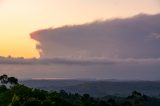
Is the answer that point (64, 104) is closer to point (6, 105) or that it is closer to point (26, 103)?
point (6, 105)

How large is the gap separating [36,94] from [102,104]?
47254mm

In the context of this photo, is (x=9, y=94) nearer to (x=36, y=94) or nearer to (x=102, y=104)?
(x=36, y=94)

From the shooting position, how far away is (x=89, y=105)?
161625 mm

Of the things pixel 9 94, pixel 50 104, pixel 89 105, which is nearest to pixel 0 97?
pixel 9 94

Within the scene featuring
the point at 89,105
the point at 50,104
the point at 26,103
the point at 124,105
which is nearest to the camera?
the point at 26,103

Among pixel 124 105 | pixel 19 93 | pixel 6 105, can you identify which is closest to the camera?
pixel 6 105

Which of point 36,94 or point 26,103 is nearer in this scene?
point 26,103

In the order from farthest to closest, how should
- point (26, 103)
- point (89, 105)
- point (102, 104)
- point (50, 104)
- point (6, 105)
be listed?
point (102, 104) → point (89, 105) → point (6, 105) → point (50, 104) → point (26, 103)

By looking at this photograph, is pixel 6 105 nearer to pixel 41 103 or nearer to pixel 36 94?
pixel 36 94

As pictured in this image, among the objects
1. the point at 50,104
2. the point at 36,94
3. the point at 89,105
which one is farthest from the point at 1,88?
the point at 50,104

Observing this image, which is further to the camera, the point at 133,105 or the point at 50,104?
the point at 133,105

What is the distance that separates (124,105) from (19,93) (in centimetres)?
7231

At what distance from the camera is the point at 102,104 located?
17462 centimetres

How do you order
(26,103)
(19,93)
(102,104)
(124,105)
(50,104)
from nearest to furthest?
(26,103), (50,104), (19,93), (102,104), (124,105)
